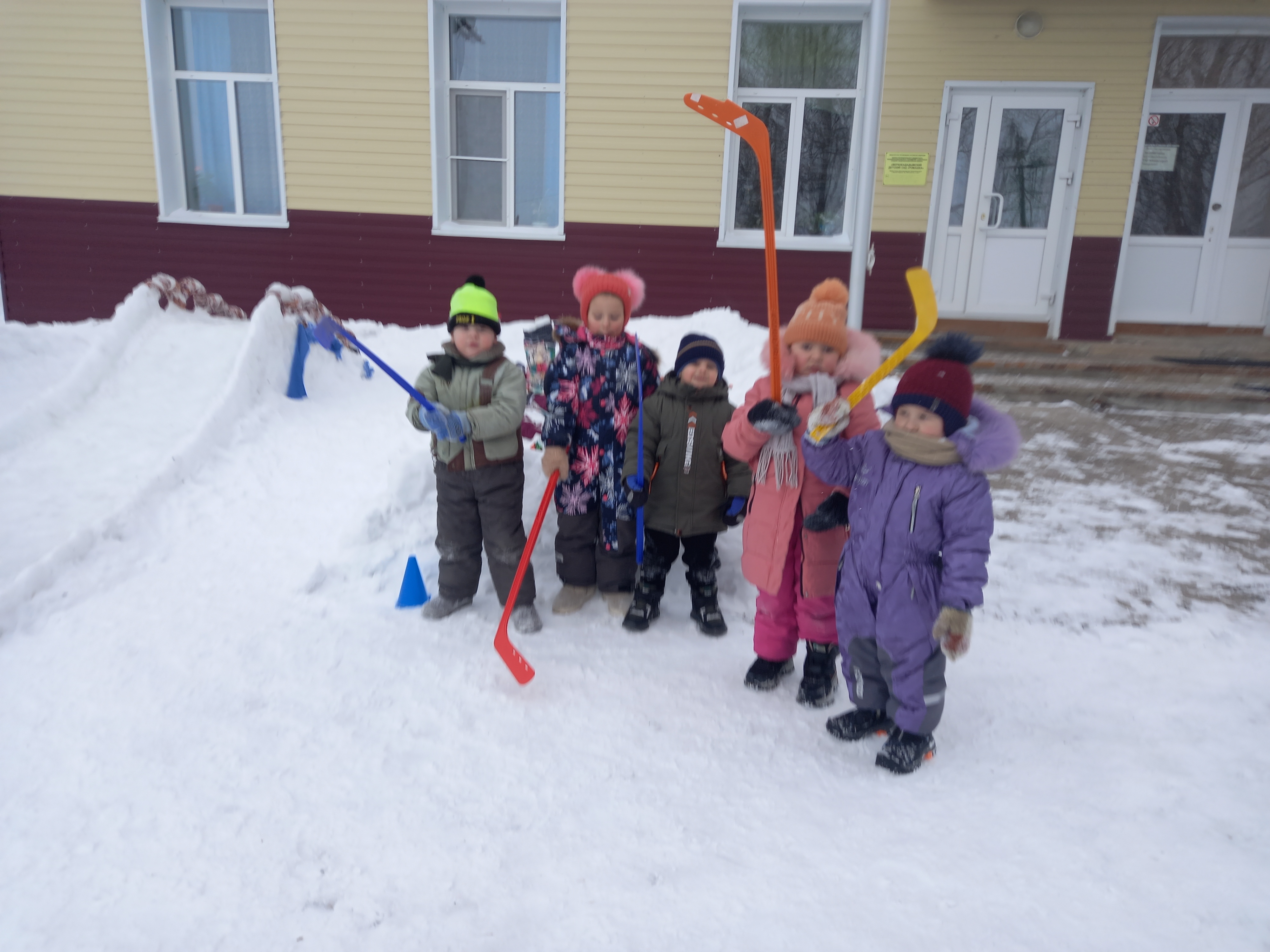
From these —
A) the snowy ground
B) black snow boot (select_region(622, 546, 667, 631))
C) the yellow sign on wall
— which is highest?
the yellow sign on wall

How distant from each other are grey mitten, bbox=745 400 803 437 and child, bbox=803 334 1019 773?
79 mm

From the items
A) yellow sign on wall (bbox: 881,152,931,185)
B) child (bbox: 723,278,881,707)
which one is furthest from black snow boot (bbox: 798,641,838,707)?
yellow sign on wall (bbox: 881,152,931,185)

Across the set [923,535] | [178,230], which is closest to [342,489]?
[923,535]

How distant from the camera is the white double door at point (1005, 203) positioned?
7586mm

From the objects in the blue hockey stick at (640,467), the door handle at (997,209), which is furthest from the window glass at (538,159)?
the blue hockey stick at (640,467)

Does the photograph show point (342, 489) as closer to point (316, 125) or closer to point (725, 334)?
point (725, 334)

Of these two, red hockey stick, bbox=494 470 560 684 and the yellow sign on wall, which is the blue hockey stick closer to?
red hockey stick, bbox=494 470 560 684

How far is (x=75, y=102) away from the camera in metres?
8.27

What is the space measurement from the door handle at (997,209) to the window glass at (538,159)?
442 cm

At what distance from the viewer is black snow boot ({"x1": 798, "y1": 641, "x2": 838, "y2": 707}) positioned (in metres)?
2.62

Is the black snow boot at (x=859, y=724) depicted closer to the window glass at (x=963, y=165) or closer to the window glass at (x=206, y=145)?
the window glass at (x=963, y=165)

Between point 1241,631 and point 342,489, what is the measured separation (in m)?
4.19

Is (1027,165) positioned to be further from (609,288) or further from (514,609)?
(514,609)

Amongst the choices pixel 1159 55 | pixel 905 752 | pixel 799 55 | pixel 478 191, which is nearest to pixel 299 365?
pixel 478 191
